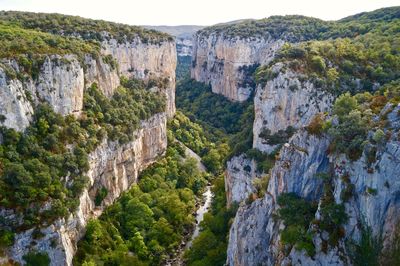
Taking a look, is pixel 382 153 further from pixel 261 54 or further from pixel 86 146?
pixel 261 54

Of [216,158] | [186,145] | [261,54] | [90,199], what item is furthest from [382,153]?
[261,54]

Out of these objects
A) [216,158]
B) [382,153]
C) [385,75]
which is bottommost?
[216,158]

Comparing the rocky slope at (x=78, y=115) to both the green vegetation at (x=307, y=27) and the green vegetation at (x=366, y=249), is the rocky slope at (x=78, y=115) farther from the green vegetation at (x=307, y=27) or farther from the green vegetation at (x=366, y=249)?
the green vegetation at (x=307, y=27)

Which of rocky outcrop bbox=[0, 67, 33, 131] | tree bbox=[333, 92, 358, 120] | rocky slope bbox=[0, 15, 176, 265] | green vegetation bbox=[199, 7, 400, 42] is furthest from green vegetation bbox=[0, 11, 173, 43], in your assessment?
tree bbox=[333, 92, 358, 120]

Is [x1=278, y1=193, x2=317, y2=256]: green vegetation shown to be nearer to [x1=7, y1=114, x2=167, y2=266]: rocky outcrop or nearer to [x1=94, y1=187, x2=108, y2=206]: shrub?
[x1=7, y1=114, x2=167, y2=266]: rocky outcrop

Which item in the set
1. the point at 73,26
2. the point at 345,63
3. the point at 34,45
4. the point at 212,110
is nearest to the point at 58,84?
the point at 34,45

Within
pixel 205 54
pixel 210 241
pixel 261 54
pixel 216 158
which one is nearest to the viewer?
pixel 210 241

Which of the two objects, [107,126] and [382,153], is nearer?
[382,153]
